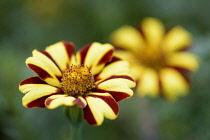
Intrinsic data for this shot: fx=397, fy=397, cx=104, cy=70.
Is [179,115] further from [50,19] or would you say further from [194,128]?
[50,19]

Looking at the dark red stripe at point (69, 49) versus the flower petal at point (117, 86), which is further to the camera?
the dark red stripe at point (69, 49)

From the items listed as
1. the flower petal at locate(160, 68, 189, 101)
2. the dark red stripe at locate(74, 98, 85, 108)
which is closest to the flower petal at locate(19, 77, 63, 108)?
the dark red stripe at locate(74, 98, 85, 108)

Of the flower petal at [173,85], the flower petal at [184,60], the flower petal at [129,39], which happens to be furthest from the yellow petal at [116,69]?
the flower petal at [129,39]

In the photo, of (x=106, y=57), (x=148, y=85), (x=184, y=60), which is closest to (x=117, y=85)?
(x=106, y=57)

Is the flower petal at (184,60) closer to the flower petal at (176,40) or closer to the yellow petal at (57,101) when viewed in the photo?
the flower petal at (176,40)

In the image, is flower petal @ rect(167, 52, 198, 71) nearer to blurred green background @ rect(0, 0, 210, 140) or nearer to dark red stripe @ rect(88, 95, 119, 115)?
blurred green background @ rect(0, 0, 210, 140)

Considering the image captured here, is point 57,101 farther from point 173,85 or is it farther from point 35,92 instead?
point 173,85

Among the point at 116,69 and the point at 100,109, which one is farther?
the point at 116,69
